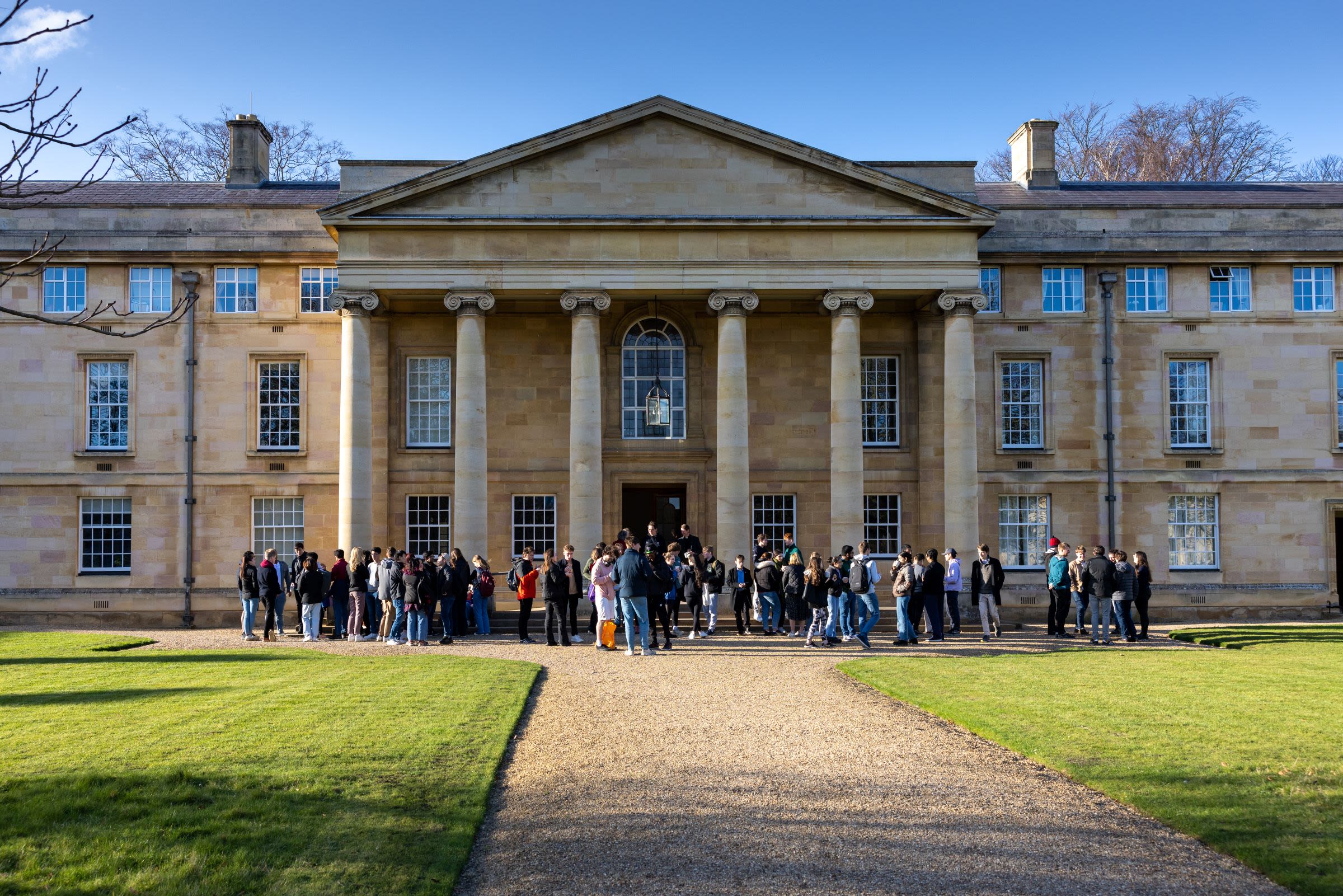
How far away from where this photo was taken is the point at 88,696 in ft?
43.3

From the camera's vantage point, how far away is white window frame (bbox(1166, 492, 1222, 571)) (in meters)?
28.5

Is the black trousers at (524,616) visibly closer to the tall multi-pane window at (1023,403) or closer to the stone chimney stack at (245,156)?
the tall multi-pane window at (1023,403)

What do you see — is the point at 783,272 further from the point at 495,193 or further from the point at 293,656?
the point at 293,656

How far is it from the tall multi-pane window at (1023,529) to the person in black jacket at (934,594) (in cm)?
784

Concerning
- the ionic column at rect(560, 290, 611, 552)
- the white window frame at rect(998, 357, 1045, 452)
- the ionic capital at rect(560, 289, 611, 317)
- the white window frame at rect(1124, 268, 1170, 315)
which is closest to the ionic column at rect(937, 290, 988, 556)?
the white window frame at rect(998, 357, 1045, 452)

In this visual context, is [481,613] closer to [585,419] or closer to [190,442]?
[585,419]

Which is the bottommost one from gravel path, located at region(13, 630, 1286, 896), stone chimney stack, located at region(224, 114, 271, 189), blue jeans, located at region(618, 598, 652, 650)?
gravel path, located at region(13, 630, 1286, 896)

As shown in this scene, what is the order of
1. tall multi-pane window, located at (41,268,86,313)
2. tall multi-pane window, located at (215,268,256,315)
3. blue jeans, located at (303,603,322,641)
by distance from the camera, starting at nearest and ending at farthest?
blue jeans, located at (303,603,322,641) < tall multi-pane window, located at (41,268,86,313) < tall multi-pane window, located at (215,268,256,315)

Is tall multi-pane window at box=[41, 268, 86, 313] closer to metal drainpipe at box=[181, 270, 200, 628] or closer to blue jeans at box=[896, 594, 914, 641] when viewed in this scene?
metal drainpipe at box=[181, 270, 200, 628]

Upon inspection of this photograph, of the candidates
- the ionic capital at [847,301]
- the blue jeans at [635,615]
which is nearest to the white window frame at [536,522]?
the ionic capital at [847,301]


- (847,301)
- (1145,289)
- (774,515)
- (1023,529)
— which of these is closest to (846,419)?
(847,301)

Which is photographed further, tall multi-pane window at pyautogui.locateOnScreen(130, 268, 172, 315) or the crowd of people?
tall multi-pane window at pyautogui.locateOnScreen(130, 268, 172, 315)

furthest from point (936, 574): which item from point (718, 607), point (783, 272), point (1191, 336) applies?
point (1191, 336)

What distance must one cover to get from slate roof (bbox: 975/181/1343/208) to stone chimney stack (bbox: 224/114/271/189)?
67.2 feet
